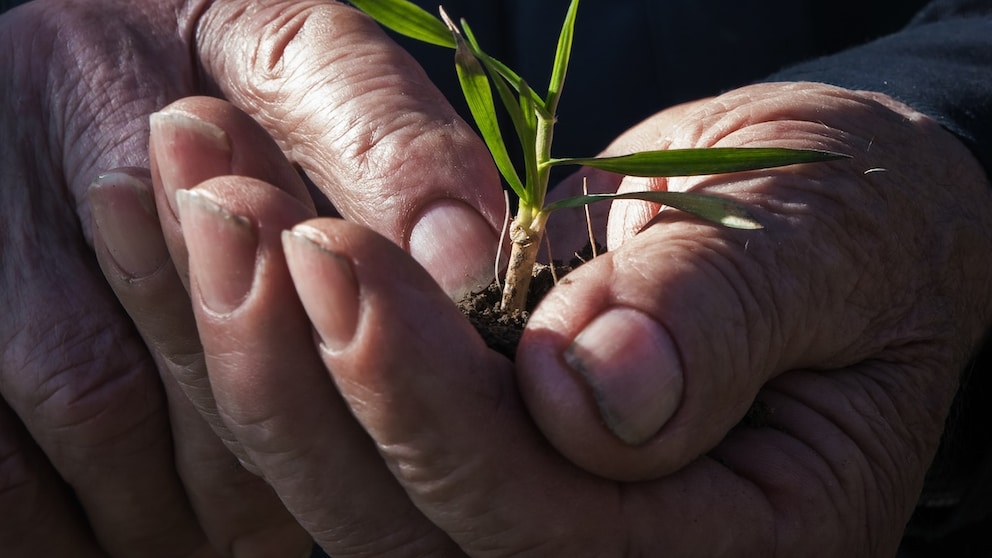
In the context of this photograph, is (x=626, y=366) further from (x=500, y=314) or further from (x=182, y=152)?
(x=182, y=152)

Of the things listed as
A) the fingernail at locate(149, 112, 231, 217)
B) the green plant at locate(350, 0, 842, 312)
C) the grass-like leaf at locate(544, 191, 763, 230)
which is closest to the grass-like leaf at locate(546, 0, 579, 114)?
the green plant at locate(350, 0, 842, 312)

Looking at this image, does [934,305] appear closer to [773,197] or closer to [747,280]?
[773,197]

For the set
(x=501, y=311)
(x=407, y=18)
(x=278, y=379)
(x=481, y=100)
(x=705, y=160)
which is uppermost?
(x=407, y=18)

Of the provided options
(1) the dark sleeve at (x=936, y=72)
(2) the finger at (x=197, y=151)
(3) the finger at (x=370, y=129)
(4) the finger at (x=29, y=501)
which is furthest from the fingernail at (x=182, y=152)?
(1) the dark sleeve at (x=936, y=72)

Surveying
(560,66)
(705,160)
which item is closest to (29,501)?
(560,66)

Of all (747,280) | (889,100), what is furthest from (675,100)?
(747,280)

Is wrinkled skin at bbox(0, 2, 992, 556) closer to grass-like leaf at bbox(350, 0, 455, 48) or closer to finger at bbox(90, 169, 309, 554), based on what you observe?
finger at bbox(90, 169, 309, 554)

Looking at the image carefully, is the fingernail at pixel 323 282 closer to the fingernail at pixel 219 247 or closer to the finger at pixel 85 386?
the fingernail at pixel 219 247
